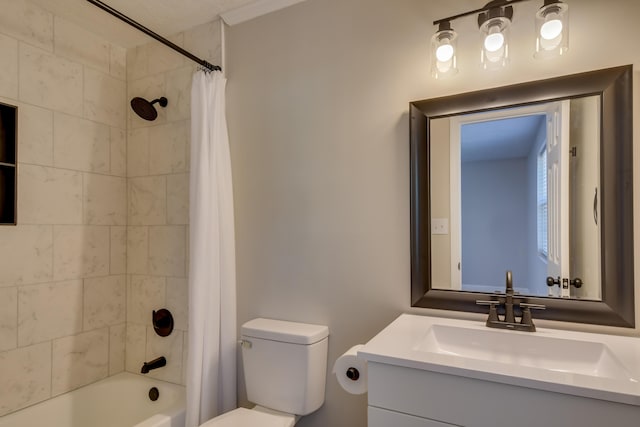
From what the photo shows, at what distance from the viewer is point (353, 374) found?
1.30 metres

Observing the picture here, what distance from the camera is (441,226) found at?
1505mm

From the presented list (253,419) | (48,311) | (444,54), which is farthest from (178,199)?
(444,54)

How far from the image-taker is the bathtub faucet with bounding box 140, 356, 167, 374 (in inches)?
82.0

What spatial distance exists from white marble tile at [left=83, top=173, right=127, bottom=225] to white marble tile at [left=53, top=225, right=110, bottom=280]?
6 cm

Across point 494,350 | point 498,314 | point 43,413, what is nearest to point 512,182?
point 498,314

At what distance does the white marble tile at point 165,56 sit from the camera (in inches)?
85.4

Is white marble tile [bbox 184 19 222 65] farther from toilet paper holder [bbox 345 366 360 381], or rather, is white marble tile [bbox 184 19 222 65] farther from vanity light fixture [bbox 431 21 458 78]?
toilet paper holder [bbox 345 366 360 381]

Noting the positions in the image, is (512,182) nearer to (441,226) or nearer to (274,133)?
(441,226)

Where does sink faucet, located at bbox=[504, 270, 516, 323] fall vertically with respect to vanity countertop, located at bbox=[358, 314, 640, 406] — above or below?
above

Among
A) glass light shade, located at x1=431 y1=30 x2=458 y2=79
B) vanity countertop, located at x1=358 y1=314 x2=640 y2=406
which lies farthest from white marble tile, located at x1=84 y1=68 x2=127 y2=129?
vanity countertop, located at x1=358 y1=314 x2=640 y2=406

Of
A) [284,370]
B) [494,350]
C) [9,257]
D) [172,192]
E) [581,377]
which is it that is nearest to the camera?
[581,377]

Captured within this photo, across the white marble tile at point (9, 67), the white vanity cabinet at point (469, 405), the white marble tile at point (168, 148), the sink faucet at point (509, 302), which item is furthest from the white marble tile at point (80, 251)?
the sink faucet at point (509, 302)

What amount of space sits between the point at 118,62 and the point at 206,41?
0.69 metres

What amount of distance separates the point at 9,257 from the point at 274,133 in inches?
56.3
